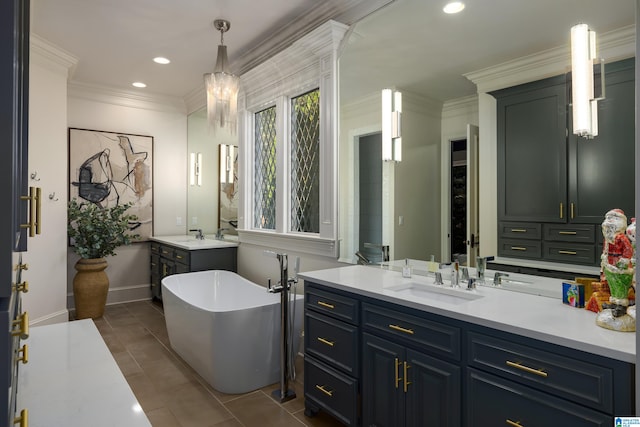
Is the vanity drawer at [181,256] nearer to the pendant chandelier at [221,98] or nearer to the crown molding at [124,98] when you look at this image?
the pendant chandelier at [221,98]

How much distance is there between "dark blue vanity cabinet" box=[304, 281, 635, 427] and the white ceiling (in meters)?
1.29

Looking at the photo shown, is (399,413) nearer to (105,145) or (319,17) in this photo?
(319,17)

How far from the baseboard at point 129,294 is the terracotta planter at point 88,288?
2.09 ft

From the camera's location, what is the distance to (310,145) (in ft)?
10.7

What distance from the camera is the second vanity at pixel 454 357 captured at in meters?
1.23

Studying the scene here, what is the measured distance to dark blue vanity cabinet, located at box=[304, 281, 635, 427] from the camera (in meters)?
1.23

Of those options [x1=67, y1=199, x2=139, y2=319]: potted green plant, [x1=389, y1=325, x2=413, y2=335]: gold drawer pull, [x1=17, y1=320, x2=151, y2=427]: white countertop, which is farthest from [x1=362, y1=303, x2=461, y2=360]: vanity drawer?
[x1=67, y1=199, x2=139, y2=319]: potted green plant

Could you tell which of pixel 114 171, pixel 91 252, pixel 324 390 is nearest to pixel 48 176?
pixel 91 252

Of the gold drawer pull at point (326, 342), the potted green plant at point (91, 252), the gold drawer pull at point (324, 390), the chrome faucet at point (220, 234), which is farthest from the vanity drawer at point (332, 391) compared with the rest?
the potted green plant at point (91, 252)

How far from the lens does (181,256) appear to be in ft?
14.2

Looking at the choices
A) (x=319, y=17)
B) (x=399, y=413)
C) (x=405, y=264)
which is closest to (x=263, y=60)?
(x=319, y=17)

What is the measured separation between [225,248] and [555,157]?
3446 mm

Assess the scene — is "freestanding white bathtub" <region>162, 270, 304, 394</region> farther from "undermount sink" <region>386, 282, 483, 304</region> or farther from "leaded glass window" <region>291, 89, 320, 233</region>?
"undermount sink" <region>386, 282, 483, 304</region>

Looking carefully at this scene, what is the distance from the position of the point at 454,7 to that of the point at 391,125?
28.9 inches
